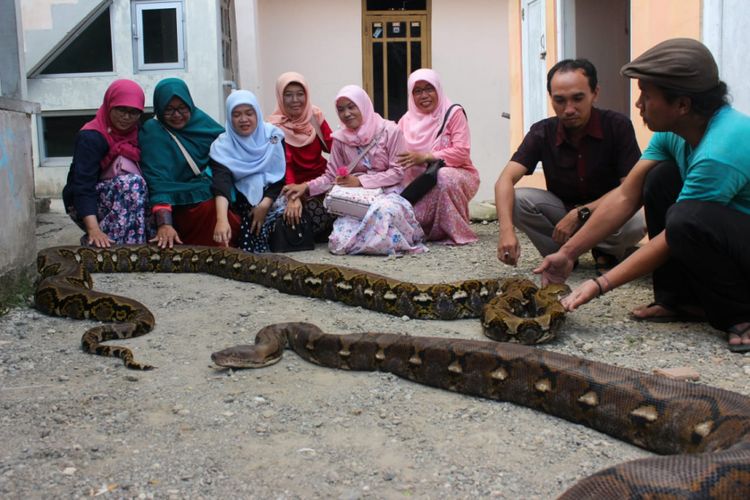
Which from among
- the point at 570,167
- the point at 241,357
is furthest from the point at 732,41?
the point at 241,357

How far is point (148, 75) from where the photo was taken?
12305 millimetres

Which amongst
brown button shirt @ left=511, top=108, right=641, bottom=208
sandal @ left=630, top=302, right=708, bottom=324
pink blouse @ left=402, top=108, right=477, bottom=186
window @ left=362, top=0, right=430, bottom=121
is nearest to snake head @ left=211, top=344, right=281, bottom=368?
sandal @ left=630, top=302, right=708, bottom=324

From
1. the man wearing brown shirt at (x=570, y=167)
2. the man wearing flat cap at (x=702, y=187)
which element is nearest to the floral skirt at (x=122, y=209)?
the man wearing brown shirt at (x=570, y=167)

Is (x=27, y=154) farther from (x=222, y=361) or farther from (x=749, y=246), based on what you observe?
(x=749, y=246)

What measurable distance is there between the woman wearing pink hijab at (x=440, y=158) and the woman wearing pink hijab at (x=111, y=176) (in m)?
2.86

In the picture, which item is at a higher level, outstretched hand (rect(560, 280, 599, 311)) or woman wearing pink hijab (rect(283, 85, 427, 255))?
woman wearing pink hijab (rect(283, 85, 427, 255))

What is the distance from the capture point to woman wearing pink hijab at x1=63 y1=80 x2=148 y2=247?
714cm

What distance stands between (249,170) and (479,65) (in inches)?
299

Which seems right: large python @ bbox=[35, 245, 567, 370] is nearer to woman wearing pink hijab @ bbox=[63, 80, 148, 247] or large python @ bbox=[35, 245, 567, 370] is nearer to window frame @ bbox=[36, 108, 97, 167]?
woman wearing pink hijab @ bbox=[63, 80, 148, 247]

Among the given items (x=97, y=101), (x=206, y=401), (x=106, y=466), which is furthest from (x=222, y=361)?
(x=97, y=101)

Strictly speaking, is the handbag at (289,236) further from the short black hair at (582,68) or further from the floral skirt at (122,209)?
the short black hair at (582,68)

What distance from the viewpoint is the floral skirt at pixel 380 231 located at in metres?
7.85

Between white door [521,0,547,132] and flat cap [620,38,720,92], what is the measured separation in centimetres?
580

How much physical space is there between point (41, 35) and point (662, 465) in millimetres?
12557
